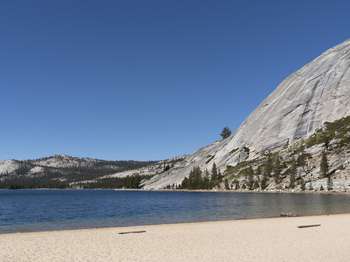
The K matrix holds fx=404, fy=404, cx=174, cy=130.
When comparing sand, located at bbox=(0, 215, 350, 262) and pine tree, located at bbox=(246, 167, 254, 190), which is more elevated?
pine tree, located at bbox=(246, 167, 254, 190)

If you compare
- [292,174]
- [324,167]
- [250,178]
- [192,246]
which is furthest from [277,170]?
[192,246]

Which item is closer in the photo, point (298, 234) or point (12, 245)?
point (12, 245)

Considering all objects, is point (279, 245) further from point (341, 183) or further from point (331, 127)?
point (331, 127)

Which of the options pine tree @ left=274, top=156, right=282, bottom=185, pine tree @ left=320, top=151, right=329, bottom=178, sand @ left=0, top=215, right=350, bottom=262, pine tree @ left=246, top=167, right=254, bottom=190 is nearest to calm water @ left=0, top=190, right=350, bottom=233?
sand @ left=0, top=215, right=350, bottom=262

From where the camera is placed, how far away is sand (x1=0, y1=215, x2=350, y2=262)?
77.3 feet

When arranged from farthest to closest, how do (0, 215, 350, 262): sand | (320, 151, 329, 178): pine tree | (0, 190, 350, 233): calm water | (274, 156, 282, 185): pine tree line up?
(274, 156, 282, 185): pine tree < (320, 151, 329, 178): pine tree < (0, 190, 350, 233): calm water < (0, 215, 350, 262): sand

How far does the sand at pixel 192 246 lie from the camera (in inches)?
928

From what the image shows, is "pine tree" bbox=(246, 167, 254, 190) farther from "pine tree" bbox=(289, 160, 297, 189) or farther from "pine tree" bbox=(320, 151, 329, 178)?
"pine tree" bbox=(320, 151, 329, 178)

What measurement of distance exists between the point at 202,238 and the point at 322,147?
16043 centimetres

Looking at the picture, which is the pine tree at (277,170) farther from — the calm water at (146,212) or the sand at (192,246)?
the sand at (192,246)

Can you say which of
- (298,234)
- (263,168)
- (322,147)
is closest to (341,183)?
(322,147)

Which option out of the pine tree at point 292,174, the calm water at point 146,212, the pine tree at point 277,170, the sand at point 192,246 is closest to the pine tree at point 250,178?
the pine tree at point 277,170

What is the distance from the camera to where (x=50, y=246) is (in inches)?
1129

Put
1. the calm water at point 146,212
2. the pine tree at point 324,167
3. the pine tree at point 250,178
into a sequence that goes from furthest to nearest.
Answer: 1. the pine tree at point 250,178
2. the pine tree at point 324,167
3. the calm water at point 146,212
